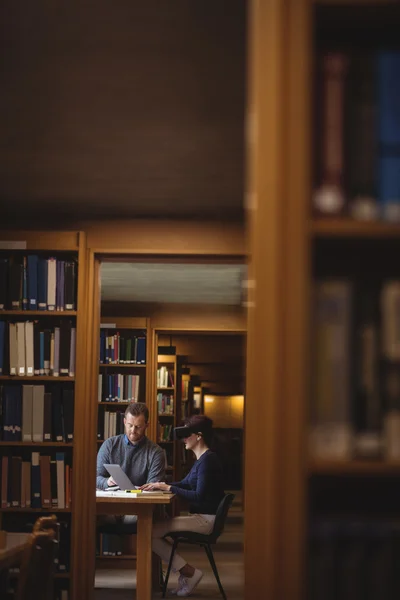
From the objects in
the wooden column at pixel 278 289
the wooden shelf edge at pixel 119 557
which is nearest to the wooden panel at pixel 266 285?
the wooden column at pixel 278 289

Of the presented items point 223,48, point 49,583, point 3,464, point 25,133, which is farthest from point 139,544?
Answer: point 223,48

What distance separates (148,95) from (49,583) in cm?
207

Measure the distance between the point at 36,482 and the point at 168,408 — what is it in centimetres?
628

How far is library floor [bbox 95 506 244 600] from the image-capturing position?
7.46 meters

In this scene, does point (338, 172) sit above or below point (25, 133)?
below

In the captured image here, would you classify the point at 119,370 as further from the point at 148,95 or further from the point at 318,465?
the point at 318,465

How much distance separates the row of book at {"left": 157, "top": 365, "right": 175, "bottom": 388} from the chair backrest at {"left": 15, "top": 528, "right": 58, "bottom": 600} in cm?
780

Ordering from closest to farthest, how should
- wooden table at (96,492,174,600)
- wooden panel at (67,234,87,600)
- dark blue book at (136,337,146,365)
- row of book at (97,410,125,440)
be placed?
1. wooden panel at (67,234,87,600)
2. wooden table at (96,492,174,600)
3. row of book at (97,410,125,440)
4. dark blue book at (136,337,146,365)

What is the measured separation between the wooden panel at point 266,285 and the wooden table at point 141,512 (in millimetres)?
5233

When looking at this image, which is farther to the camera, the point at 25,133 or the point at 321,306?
the point at 25,133

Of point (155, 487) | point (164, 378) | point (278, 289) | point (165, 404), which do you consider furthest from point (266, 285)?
point (165, 404)

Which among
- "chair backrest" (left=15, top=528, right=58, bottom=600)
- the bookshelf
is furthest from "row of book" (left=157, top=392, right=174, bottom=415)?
"chair backrest" (left=15, top=528, right=58, bottom=600)

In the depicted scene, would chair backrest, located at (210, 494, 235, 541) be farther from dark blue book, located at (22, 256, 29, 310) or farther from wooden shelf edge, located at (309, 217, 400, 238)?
wooden shelf edge, located at (309, 217, 400, 238)

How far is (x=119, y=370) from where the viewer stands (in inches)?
375
